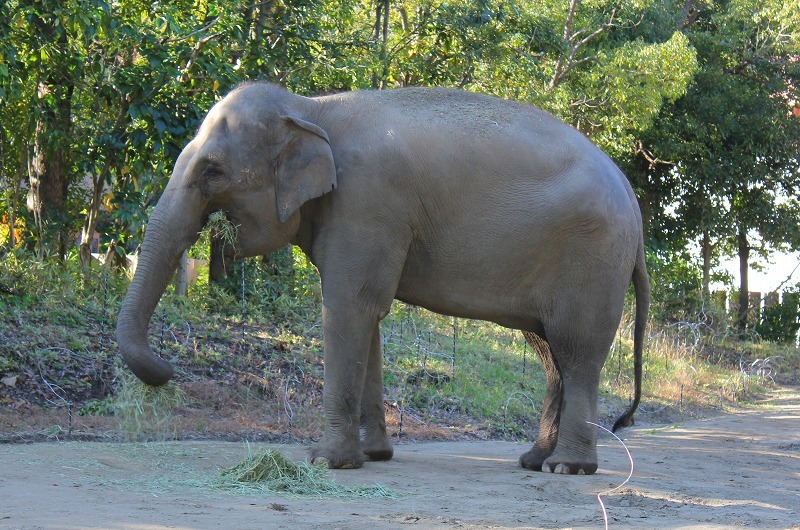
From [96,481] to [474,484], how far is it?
89.5 inches

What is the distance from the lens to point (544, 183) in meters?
7.18

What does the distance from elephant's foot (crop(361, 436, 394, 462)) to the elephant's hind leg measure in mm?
971

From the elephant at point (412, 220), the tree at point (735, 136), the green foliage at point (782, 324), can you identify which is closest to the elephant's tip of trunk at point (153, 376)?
the elephant at point (412, 220)

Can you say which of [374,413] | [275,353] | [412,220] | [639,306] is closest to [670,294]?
[275,353]

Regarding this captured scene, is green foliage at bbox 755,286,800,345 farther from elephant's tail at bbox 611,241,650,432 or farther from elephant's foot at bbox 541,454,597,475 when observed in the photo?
elephant's foot at bbox 541,454,597,475

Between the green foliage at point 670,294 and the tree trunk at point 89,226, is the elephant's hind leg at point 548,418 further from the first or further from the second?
the green foliage at point 670,294

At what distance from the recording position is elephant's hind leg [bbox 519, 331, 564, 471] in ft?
24.9

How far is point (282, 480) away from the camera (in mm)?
6070

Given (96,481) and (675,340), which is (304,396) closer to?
(96,481)

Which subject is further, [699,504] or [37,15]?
[37,15]

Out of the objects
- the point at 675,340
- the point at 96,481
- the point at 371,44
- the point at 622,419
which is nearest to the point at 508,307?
the point at 622,419

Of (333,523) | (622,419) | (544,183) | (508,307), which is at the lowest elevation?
(333,523)

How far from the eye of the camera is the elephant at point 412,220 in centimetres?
679

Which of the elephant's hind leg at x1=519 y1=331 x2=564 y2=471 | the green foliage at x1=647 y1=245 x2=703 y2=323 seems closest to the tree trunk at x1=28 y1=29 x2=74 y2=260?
the elephant's hind leg at x1=519 y1=331 x2=564 y2=471
